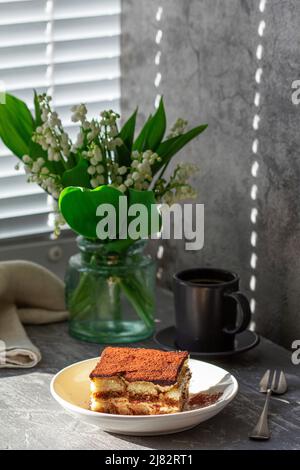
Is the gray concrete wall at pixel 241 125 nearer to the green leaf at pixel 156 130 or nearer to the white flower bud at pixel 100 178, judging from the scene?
the green leaf at pixel 156 130

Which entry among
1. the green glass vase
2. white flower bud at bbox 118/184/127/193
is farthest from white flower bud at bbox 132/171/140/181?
the green glass vase

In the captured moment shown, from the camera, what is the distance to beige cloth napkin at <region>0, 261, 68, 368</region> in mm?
1552

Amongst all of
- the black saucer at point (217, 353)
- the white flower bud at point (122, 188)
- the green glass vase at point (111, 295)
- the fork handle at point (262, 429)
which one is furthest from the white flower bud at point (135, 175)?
the fork handle at point (262, 429)

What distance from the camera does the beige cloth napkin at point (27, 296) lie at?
155 cm

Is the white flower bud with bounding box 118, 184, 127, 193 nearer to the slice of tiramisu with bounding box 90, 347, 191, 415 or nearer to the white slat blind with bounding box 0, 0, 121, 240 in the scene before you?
the slice of tiramisu with bounding box 90, 347, 191, 415

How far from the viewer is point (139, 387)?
120 centimetres

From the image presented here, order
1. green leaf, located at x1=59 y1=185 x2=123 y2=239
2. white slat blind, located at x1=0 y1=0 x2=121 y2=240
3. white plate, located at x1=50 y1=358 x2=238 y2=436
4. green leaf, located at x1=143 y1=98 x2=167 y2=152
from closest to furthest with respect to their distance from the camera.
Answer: white plate, located at x1=50 y1=358 x2=238 y2=436 → green leaf, located at x1=59 y1=185 x2=123 y2=239 → green leaf, located at x1=143 y1=98 x2=167 y2=152 → white slat blind, located at x1=0 y1=0 x2=121 y2=240

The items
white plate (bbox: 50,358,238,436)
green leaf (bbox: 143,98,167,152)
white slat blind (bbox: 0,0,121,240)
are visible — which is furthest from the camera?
white slat blind (bbox: 0,0,121,240)

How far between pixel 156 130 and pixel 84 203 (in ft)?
0.61

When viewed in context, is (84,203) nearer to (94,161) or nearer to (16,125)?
(94,161)

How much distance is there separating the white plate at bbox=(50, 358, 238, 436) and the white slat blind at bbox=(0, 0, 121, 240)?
20.2 inches

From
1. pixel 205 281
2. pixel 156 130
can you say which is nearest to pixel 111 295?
pixel 205 281

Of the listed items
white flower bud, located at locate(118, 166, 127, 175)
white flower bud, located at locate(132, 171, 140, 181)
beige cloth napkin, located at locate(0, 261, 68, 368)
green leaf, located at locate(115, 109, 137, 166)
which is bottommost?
beige cloth napkin, located at locate(0, 261, 68, 368)
